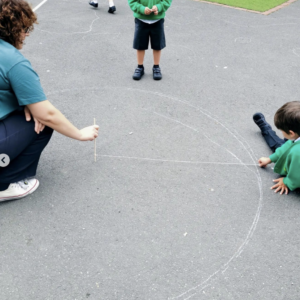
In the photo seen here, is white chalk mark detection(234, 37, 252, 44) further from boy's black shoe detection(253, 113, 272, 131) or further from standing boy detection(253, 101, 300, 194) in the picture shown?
standing boy detection(253, 101, 300, 194)

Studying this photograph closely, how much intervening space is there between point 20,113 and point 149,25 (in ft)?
6.99

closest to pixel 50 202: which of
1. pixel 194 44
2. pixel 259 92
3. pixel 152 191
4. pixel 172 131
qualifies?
pixel 152 191

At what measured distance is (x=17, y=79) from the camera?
2.18 metres

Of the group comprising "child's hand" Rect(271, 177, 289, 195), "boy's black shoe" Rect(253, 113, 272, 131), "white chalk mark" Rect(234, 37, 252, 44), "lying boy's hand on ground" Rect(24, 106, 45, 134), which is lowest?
"white chalk mark" Rect(234, 37, 252, 44)

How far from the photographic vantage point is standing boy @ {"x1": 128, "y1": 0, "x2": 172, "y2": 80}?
153 inches

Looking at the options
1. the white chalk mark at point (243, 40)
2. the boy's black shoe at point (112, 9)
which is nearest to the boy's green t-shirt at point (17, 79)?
the white chalk mark at point (243, 40)

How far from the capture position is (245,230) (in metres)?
2.50

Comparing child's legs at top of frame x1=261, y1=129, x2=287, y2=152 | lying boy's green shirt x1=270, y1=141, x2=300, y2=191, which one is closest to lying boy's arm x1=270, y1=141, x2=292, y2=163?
lying boy's green shirt x1=270, y1=141, x2=300, y2=191

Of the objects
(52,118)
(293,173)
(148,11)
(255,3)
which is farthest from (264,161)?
(255,3)

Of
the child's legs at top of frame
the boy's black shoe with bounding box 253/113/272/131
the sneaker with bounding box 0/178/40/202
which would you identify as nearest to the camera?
the sneaker with bounding box 0/178/40/202

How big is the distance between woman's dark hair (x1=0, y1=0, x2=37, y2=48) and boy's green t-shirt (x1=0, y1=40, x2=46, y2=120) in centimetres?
7

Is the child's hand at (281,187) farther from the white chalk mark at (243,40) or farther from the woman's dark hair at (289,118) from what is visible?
the white chalk mark at (243,40)

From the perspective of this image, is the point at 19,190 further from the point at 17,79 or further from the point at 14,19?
the point at 14,19

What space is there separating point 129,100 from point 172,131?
2.36 ft
